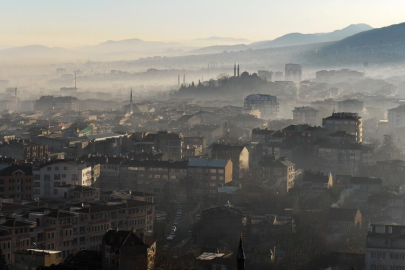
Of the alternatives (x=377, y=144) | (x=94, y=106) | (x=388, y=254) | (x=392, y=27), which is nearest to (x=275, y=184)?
(x=388, y=254)

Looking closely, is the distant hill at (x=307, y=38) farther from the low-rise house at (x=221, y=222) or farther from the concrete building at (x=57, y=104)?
the low-rise house at (x=221, y=222)

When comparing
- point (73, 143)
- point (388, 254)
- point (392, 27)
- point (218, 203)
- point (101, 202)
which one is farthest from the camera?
point (392, 27)

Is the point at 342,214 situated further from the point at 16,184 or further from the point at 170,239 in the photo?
the point at 16,184

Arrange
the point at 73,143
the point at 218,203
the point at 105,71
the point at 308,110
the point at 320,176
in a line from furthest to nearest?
the point at 105,71 < the point at 308,110 < the point at 73,143 < the point at 320,176 < the point at 218,203

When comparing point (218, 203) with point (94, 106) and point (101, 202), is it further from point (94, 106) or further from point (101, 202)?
point (94, 106)

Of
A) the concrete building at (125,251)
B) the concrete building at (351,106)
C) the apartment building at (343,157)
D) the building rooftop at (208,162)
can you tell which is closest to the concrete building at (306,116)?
the concrete building at (351,106)

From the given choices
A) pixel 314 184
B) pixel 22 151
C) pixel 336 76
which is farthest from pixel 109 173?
pixel 336 76
